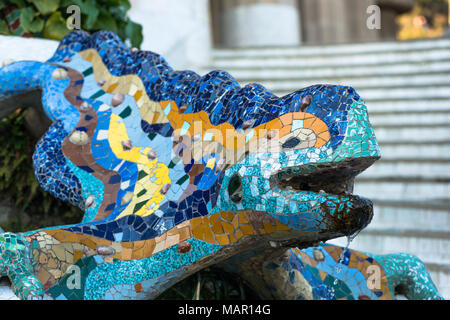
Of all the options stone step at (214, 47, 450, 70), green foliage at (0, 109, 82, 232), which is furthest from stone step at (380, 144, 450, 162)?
green foliage at (0, 109, 82, 232)

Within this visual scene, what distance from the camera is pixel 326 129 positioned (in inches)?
89.0

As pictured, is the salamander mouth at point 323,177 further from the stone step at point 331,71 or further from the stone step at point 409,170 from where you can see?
the stone step at point 331,71

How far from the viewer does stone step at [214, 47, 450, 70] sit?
7.13 m

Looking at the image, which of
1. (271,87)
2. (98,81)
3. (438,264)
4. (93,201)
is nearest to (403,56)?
(271,87)

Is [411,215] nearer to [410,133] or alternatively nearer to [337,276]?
[410,133]

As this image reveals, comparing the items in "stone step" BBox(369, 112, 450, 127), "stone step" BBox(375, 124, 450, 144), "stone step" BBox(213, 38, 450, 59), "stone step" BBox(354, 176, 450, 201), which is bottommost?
"stone step" BBox(354, 176, 450, 201)

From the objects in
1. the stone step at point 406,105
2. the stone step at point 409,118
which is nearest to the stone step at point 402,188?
the stone step at point 409,118

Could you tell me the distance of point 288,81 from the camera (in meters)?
6.97

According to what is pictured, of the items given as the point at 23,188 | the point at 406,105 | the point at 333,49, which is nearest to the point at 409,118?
the point at 406,105

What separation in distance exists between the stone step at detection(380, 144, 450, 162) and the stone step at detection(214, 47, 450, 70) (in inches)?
67.7

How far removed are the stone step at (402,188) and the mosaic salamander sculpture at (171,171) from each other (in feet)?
8.02

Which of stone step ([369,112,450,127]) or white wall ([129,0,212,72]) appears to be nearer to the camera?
stone step ([369,112,450,127])

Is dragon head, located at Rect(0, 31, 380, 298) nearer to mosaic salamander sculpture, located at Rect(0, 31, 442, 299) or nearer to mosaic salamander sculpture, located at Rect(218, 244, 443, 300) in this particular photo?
mosaic salamander sculpture, located at Rect(0, 31, 442, 299)

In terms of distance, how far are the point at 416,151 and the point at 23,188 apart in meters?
3.18
